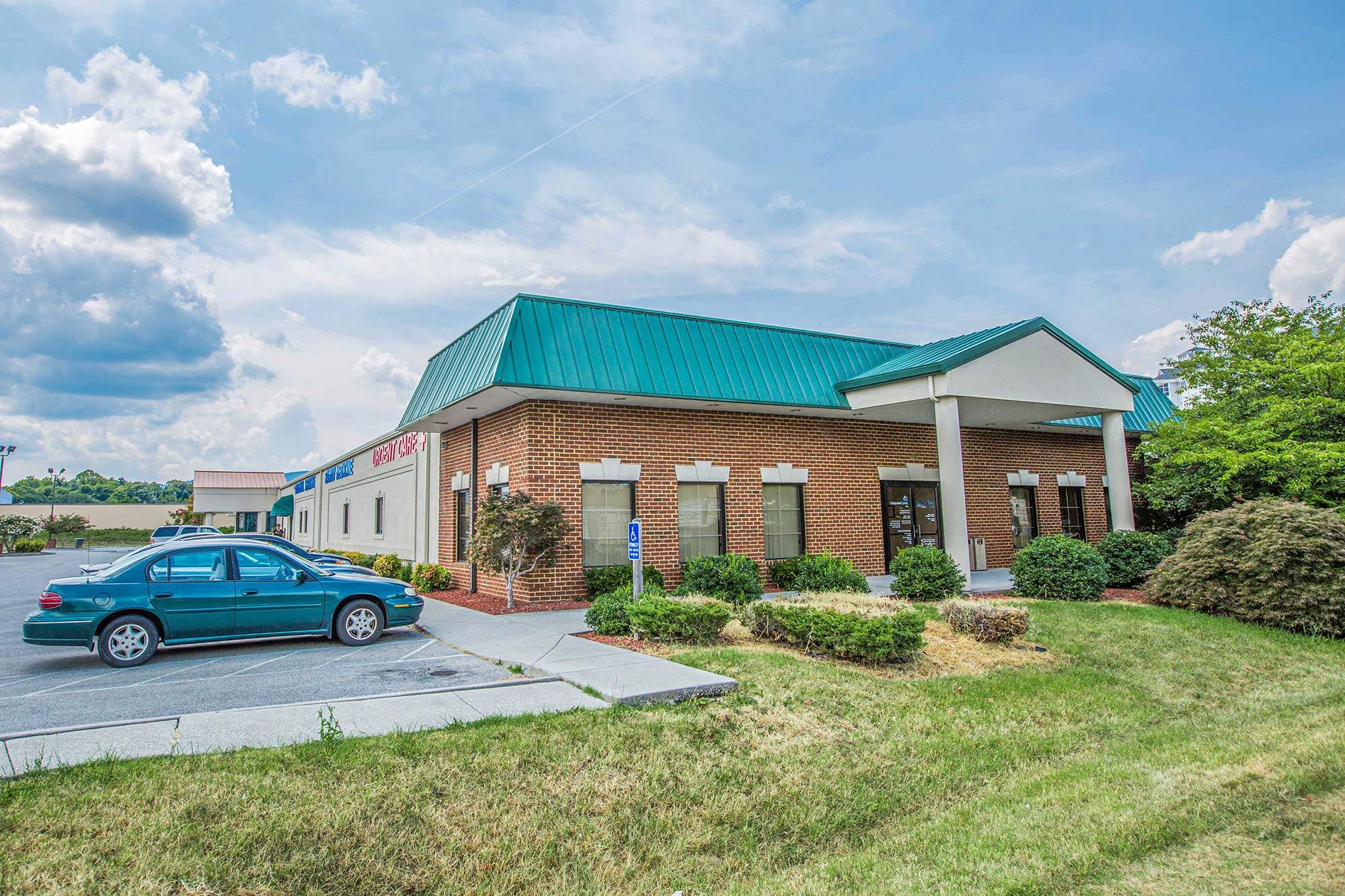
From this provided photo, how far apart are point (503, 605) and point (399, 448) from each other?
1185 cm

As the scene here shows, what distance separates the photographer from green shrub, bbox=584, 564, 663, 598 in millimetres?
14516

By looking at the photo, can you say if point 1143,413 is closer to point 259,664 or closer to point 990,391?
point 990,391

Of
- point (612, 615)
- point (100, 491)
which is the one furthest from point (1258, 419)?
point (100, 491)

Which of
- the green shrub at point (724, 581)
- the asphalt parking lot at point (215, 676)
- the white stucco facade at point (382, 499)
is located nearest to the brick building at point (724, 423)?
the white stucco facade at point (382, 499)

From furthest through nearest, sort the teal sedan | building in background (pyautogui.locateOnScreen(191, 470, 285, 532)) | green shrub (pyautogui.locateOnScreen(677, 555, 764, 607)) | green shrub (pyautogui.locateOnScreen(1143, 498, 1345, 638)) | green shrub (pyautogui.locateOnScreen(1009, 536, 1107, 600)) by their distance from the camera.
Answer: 1. building in background (pyautogui.locateOnScreen(191, 470, 285, 532))
2. green shrub (pyautogui.locateOnScreen(1009, 536, 1107, 600))
3. green shrub (pyautogui.locateOnScreen(677, 555, 764, 607))
4. green shrub (pyautogui.locateOnScreen(1143, 498, 1345, 638))
5. the teal sedan

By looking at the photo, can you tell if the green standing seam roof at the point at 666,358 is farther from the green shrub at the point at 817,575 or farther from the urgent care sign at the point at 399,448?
the urgent care sign at the point at 399,448

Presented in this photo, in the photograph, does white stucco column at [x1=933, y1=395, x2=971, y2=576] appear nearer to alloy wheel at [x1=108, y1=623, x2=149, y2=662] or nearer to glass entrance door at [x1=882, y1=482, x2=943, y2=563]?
glass entrance door at [x1=882, y1=482, x2=943, y2=563]

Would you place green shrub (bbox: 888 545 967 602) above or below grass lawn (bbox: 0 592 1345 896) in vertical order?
above

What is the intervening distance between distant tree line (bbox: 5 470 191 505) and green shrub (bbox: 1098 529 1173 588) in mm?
114156

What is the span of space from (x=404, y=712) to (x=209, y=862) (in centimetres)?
254

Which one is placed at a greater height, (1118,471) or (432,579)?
(1118,471)

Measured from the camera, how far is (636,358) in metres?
14.9

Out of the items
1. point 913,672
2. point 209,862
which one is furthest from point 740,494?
point 209,862


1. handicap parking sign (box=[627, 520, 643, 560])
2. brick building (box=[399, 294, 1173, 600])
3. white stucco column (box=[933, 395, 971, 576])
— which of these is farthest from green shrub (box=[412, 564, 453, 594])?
white stucco column (box=[933, 395, 971, 576])
